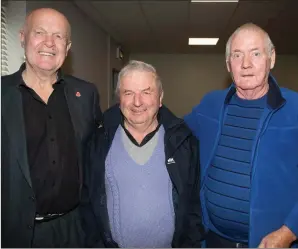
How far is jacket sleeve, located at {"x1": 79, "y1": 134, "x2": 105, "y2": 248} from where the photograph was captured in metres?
1.75

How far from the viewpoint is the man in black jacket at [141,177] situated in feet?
5.41

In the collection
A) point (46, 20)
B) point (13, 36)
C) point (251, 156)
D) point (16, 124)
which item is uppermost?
point (13, 36)

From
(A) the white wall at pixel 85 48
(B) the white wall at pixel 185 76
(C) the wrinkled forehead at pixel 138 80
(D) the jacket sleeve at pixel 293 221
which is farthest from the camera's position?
(B) the white wall at pixel 185 76

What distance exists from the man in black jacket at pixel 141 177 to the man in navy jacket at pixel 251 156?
0.43ft

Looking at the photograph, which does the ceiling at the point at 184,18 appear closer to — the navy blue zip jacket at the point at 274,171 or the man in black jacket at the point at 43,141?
the man in black jacket at the point at 43,141

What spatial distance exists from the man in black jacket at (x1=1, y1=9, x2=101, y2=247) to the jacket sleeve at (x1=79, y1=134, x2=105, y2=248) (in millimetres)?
38

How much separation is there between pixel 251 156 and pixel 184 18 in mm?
3709

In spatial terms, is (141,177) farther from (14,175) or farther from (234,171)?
(14,175)

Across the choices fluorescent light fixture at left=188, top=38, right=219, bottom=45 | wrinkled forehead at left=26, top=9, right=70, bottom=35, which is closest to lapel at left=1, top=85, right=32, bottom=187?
wrinkled forehead at left=26, top=9, right=70, bottom=35

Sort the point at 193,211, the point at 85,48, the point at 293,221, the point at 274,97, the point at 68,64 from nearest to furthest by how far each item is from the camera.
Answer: the point at 293,221 < the point at 274,97 < the point at 193,211 < the point at 68,64 < the point at 85,48

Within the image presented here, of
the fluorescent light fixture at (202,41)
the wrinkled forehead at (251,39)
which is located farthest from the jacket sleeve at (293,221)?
the fluorescent light fixture at (202,41)

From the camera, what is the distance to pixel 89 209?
180 cm

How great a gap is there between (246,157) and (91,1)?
3236 millimetres

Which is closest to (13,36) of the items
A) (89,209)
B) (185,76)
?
(89,209)
